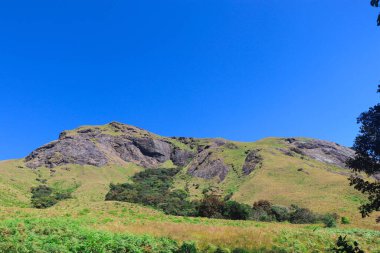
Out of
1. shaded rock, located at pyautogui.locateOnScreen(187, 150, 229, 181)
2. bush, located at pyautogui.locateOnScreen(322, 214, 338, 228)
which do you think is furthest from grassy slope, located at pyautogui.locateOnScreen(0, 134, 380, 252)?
shaded rock, located at pyautogui.locateOnScreen(187, 150, 229, 181)

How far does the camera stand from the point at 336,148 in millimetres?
177125

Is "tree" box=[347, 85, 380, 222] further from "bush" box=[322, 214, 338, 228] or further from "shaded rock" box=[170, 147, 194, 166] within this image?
"shaded rock" box=[170, 147, 194, 166]

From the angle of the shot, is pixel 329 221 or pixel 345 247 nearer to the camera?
pixel 345 247

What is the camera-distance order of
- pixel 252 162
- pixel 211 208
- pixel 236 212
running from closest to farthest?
pixel 236 212 < pixel 211 208 < pixel 252 162

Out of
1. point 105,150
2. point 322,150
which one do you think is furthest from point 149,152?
point 322,150

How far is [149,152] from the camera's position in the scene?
187m

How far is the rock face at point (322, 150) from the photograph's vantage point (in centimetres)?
15350

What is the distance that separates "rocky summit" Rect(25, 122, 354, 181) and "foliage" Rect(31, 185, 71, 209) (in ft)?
127

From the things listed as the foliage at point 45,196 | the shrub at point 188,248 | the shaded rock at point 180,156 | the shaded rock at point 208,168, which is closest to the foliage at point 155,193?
the shaded rock at point 208,168

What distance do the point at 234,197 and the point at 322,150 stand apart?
98647mm

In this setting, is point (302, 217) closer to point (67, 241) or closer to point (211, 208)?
point (211, 208)

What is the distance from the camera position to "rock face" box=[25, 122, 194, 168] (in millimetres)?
150100

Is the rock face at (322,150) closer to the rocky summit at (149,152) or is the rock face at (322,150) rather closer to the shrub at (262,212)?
the rocky summit at (149,152)

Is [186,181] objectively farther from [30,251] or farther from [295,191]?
[30,251]
